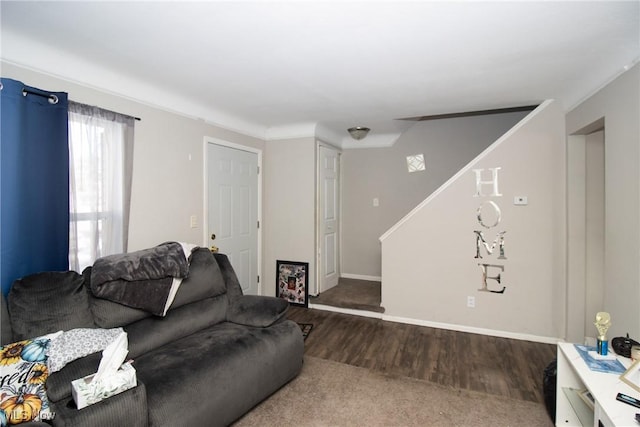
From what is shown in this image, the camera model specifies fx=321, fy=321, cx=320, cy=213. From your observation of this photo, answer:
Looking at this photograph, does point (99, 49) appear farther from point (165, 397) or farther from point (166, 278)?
point (165, 397)

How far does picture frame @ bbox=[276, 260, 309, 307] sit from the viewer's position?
428cm

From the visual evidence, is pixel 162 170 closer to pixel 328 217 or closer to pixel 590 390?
pixel 328 217

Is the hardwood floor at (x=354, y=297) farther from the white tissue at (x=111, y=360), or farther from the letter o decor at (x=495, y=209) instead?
the white tissue at (x=111, y=360)

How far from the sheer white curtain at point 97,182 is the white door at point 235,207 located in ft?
3.19

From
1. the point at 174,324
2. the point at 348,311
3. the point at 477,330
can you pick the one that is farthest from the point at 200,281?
the point at 477,330

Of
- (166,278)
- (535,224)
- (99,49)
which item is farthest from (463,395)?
(99,49)

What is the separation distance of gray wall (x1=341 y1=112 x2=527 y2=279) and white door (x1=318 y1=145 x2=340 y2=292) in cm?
32

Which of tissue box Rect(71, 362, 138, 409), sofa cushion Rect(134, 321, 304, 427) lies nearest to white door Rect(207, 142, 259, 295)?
sofa cushion Rect(134, 321, 304, 427)

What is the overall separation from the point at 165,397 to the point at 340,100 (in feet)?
9.15

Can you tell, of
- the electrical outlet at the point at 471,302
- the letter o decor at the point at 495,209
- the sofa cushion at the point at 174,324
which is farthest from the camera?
the electrical outlet at the point at 471,302

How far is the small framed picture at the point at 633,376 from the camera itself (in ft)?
5.12

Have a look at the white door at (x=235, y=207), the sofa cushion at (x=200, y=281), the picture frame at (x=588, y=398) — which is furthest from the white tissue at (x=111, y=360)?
the picture frame at (x=588, y=398)

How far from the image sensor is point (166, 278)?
228 centimetres

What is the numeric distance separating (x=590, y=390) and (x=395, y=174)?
3.82m
